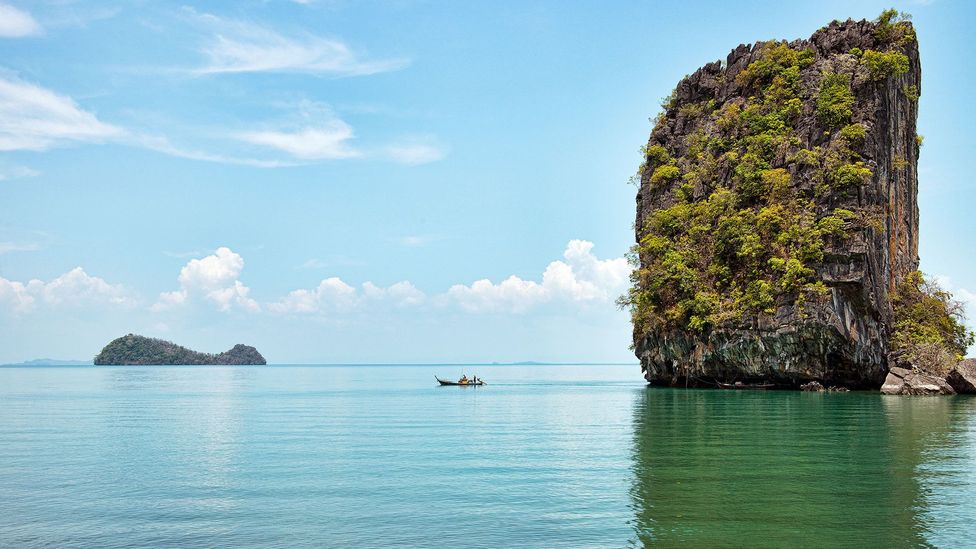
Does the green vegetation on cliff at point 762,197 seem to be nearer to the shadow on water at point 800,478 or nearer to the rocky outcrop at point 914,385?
the rocky outcrop at point 914,385

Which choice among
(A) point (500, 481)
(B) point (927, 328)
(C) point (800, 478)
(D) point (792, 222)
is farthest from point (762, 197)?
(A) point (500, 481)

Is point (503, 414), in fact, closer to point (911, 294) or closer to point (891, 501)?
point (891, 501)

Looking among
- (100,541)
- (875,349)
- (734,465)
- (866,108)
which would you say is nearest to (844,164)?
(866,108)

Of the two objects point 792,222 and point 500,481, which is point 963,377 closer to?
point 792,222

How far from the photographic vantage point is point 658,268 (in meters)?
59.6

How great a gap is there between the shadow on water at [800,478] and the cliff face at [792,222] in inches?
684

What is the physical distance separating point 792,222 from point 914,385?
1345 cm

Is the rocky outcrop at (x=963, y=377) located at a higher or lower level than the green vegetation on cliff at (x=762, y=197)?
lower

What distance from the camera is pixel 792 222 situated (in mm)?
53125

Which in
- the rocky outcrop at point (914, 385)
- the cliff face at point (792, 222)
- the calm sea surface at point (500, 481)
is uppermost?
the cliff face at point (792, 222)

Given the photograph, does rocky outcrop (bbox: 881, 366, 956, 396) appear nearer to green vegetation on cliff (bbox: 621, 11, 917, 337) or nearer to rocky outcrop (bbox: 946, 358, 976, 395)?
rocky outcrop (bbox: 946, 358, 976, 395)

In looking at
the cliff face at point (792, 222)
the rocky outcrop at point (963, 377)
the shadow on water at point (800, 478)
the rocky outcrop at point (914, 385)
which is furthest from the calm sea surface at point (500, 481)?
the rocky outcrop at point (963, 377)

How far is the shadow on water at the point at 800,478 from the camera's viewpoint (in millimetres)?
13016

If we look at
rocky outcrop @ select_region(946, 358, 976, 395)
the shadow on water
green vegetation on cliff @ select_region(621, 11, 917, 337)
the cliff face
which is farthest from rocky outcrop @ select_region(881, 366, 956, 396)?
the shadow on water
